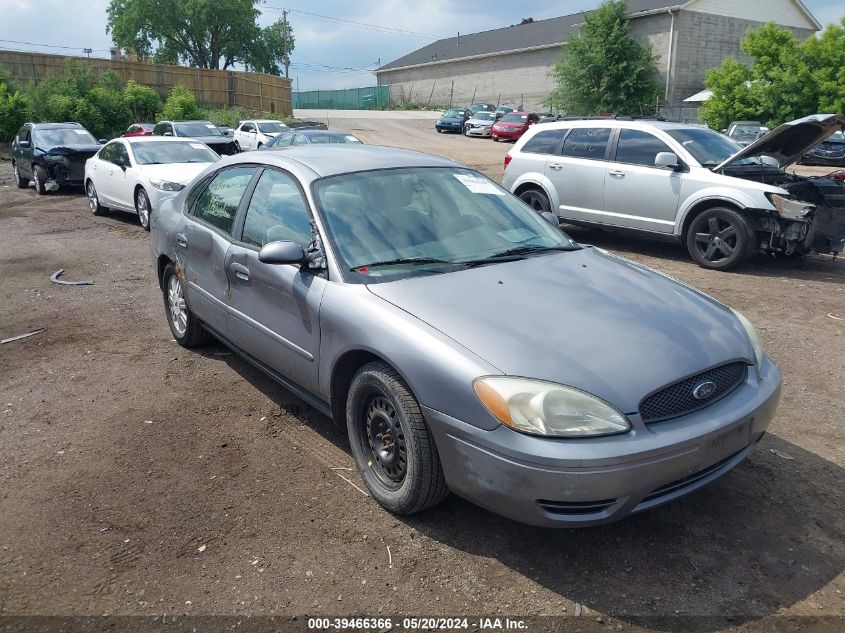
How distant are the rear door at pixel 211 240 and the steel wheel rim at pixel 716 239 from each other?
606cm

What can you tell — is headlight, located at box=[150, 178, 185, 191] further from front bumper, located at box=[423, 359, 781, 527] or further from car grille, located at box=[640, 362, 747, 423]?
car grille, located at box=[640, 362, 747, 423]

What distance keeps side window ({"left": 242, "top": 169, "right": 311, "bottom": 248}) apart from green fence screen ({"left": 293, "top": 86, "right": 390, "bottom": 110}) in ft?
220

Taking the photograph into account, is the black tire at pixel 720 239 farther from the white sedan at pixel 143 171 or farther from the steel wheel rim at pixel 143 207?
the steel wheel rim at pixel 143 207

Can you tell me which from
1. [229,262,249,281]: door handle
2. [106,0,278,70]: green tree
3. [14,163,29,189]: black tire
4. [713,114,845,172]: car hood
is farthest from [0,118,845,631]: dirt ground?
[106,0,278,70]: green tree

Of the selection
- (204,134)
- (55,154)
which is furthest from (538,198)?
(204,134)

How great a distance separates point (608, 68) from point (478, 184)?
1596 inches

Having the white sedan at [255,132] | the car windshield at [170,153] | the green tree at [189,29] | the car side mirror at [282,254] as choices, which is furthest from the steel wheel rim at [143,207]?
the green tree at [189,29]

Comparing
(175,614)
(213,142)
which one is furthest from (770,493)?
(213,142)

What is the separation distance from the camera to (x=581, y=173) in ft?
32.0

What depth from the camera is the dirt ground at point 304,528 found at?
286cm

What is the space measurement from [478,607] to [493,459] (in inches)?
22.8

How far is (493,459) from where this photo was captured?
9.25ft

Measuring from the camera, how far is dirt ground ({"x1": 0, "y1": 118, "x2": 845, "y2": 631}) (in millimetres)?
2859

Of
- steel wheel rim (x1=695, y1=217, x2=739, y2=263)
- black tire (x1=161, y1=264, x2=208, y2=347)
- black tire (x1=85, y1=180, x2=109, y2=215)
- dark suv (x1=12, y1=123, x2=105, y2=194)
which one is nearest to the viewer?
black tire (x1=161, y1=264, x2=208, y2=347)
